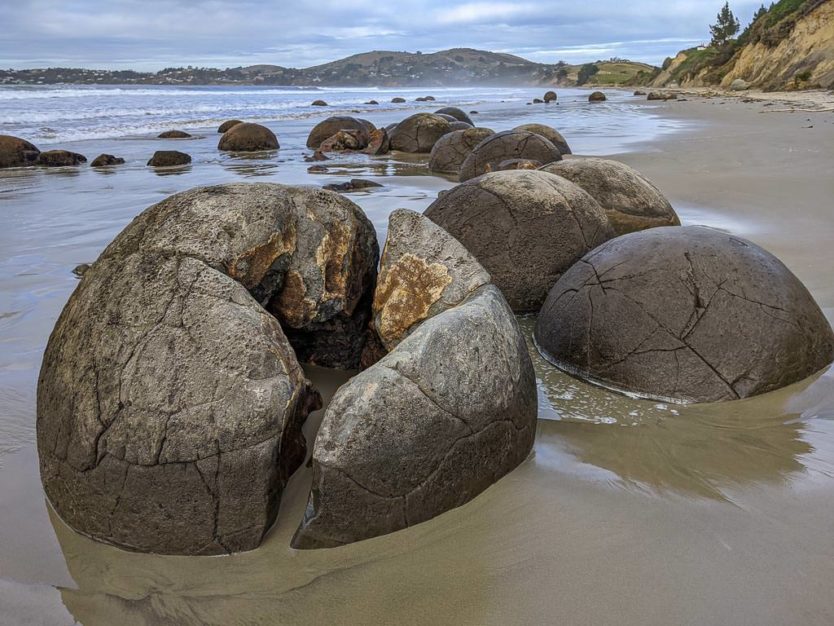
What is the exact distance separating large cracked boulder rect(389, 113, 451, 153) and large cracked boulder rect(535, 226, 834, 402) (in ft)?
41.5

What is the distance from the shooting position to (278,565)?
7.91ft

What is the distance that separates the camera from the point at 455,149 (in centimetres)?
1234

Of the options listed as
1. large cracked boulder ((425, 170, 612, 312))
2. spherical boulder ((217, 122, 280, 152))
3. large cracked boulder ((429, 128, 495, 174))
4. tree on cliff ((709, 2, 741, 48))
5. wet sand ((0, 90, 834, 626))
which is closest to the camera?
wet sand ((0, 90, 834, 626))

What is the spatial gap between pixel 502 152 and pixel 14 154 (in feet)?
35.1

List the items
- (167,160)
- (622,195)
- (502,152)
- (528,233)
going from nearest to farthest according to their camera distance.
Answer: (528,233) → (622,195) → (502,152) → (167,160)

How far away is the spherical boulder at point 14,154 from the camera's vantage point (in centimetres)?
1436

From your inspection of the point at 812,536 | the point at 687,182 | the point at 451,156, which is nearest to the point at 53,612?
the point at 812,536

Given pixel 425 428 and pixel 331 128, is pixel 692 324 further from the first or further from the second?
pixel 331 128

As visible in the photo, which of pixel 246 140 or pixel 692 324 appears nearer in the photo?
pixel 692 324

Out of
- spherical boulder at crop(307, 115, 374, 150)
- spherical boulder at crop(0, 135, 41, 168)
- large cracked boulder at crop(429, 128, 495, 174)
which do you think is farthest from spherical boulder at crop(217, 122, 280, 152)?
large cracked boulder at crop(429, 128, 495, 174)

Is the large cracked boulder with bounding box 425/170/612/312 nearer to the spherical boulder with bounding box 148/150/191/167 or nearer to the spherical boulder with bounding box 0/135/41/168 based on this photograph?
the spherical boulder with bounding box 148/150/191/167

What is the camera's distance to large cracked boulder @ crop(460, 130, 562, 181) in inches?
383

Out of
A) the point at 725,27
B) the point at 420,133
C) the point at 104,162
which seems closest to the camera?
the point at 104,162

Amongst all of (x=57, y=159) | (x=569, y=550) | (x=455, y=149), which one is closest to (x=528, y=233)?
(x=569, y=550)
